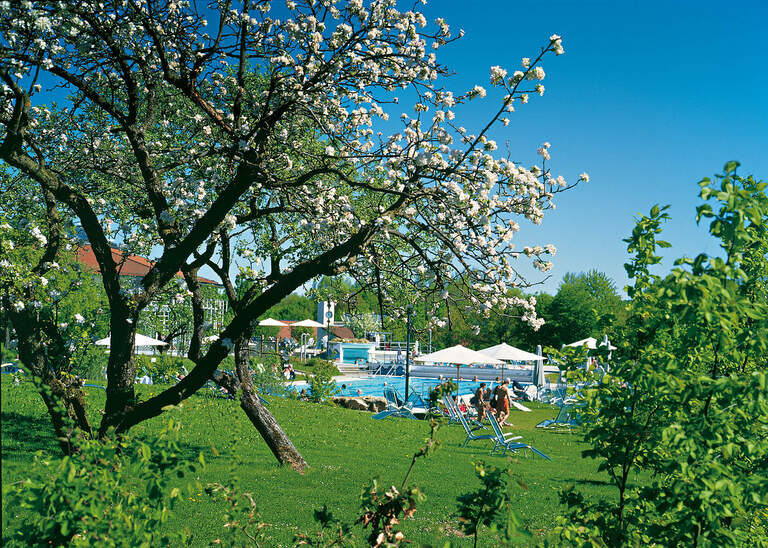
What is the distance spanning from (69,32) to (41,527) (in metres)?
5.46

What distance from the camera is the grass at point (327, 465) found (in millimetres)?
6211

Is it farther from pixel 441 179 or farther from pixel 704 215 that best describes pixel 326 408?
pixel 704 215

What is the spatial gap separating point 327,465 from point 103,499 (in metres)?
8.08

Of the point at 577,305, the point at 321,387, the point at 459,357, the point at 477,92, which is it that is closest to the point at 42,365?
the point at 477,92

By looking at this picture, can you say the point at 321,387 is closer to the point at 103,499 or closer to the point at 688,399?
the point at 103,499

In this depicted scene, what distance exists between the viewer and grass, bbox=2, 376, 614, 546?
20.4ft

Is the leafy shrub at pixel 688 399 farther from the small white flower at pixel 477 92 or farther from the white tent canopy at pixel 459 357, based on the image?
the white tent canopy at pixel 459 357

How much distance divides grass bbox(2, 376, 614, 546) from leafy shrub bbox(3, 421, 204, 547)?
21 centimetres

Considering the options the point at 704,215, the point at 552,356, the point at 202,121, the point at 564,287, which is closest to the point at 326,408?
the point at 202,121

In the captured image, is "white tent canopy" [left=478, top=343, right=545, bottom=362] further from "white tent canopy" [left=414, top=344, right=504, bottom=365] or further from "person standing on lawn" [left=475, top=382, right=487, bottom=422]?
"person standing on lawn" [left=475, top=382, right=487, bottom=422]

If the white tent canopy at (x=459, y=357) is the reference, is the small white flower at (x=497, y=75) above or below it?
above

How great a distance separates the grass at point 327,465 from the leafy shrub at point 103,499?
0.68 feet

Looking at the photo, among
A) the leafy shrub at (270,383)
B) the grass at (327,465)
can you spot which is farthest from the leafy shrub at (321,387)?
the grass at (327,465)

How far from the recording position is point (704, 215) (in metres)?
2.38
